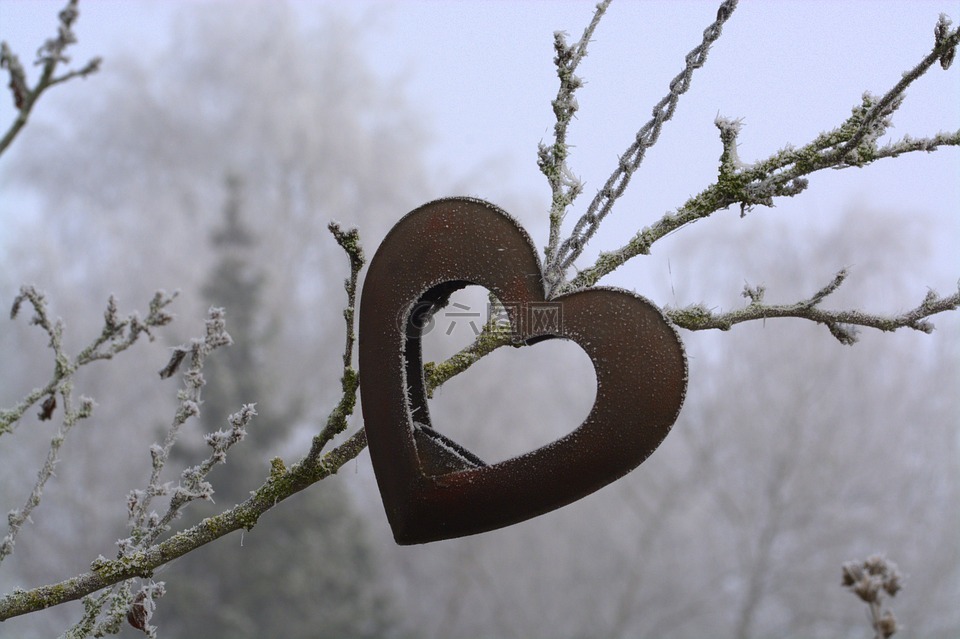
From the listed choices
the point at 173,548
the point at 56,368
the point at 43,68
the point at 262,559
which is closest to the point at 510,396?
the point at 262,559

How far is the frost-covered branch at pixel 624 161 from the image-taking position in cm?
139

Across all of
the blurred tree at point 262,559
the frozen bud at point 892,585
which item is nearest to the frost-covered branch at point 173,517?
the frozen bud at point 892,585

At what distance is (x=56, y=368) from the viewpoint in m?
1.53

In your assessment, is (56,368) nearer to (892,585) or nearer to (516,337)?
(516,337)

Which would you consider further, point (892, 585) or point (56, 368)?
point (56, 368)

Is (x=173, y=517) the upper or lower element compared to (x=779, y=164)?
lower

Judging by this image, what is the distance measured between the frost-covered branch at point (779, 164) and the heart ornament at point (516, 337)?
100 mm

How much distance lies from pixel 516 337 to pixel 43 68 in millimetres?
782

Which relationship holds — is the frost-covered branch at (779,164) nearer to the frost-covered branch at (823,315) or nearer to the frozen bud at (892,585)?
the frost-covered branch at (823,315)

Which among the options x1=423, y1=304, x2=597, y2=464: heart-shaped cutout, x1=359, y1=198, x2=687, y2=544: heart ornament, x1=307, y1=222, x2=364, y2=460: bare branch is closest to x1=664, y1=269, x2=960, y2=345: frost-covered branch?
x1=359, y1=198, x2=687, y2=544: heart ornament

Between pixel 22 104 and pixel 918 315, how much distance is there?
1357 mm

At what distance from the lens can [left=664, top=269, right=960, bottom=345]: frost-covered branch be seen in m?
1.42

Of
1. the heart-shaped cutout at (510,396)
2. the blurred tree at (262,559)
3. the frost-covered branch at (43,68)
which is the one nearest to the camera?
the frost-covered branch at (43,68)

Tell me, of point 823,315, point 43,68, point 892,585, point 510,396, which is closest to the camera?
point 43,68
